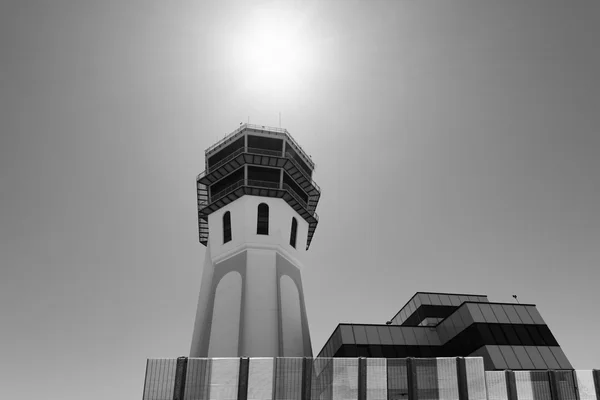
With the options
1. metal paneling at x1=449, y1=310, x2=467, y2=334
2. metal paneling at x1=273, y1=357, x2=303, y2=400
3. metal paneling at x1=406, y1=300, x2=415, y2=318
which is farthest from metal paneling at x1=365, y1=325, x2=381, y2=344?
metal paneling at x1=406, y1=300, x2=415, y2=318

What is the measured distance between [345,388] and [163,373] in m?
11.7

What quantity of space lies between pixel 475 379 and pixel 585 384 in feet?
28.6

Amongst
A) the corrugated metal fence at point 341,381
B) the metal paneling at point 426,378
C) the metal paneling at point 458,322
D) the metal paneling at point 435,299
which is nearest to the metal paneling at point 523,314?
the metal paneling at point 458,322

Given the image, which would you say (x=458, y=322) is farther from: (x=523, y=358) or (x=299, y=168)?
(x=299, y=168)

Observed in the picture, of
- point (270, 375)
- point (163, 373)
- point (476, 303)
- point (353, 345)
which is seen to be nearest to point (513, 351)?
point (476, 303)

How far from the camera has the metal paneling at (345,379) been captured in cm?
3047

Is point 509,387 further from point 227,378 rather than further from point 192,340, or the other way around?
point 192,340

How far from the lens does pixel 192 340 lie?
52.5m

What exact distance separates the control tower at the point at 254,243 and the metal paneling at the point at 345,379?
16240 millimetres

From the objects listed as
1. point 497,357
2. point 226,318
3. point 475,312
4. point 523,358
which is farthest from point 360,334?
point 226,318

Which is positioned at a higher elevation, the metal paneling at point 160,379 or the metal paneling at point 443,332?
the metal paneling at point 443,332

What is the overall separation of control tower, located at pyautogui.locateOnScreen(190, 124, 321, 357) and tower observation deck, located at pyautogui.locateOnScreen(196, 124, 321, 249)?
12 cm

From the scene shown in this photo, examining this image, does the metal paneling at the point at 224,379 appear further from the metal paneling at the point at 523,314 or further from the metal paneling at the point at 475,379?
the metal paneling at the point at 523,314

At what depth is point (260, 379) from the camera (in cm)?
3028
